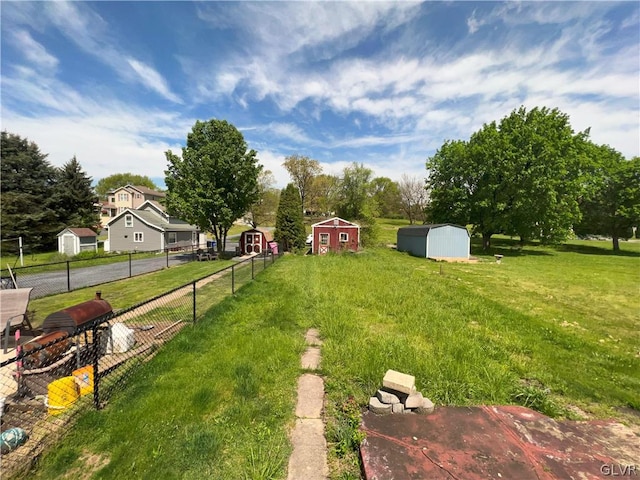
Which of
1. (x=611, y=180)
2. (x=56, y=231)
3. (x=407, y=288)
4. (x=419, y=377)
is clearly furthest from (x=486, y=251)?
(x=56, y=231)

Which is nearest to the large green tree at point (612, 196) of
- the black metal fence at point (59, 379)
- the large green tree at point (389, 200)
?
the large green tree at point (389, 200)

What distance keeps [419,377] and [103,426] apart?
4.31m

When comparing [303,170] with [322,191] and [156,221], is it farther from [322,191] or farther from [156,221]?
[156,221]

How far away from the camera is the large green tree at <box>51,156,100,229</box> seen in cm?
2983

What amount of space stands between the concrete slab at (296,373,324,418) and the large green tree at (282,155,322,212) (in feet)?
151

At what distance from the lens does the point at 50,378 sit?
412 centimetres

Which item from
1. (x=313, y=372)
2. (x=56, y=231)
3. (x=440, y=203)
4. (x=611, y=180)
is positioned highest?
(x=611, y=180)

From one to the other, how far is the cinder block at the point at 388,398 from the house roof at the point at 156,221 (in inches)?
1134

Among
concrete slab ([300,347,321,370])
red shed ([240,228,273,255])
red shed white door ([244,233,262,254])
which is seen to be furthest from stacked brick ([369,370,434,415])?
red shed white door ([244,233,262,254])

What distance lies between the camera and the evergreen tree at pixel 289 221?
24547mm

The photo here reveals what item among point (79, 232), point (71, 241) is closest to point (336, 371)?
point (79, 232)

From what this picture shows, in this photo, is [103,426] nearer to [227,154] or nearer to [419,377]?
[419,377]

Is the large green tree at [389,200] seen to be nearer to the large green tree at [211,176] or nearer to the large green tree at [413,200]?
the large green tree at [413,200]

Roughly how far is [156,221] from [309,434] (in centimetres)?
3078
